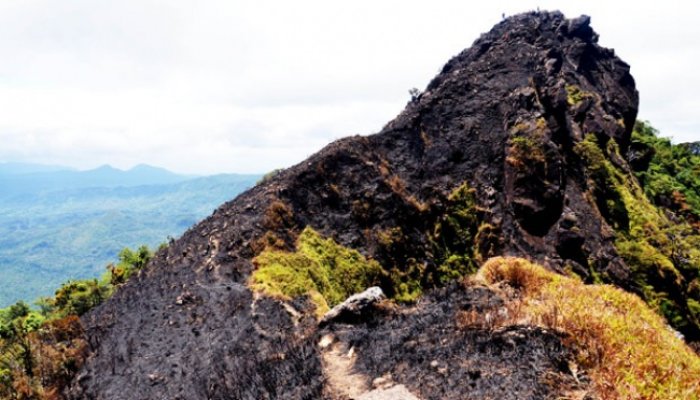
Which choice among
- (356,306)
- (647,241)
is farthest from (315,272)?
(647,241)

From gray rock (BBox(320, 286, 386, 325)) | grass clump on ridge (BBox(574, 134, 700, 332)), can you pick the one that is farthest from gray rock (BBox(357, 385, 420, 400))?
grass clump on ridge (BBox(574, 134, 700, 332))

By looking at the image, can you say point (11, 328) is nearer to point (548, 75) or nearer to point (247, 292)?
point (247, 292)

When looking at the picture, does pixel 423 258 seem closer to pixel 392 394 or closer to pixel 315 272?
pixel 315 272

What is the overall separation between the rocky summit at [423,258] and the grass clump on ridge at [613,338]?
0.14m

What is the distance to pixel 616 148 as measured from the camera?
39375 mm

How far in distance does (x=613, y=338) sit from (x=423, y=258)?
2126 centimetres

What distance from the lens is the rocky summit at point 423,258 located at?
8570 mm

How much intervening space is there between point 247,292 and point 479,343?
13.6 m

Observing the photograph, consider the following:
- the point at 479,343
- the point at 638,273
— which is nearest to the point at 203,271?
the point at 479,343

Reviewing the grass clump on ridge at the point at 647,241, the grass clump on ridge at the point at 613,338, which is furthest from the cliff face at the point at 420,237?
the grass clump on ridge at the point at 647,241

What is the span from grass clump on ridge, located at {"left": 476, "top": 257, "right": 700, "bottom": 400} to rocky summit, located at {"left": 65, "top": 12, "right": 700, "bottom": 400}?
144mm

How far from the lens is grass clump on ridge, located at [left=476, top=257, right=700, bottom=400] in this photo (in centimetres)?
638

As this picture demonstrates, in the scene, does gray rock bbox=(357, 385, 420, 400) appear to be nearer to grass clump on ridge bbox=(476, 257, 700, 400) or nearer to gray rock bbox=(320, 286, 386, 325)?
grass clump on ridge bbox=(476, 257, 700, 400)

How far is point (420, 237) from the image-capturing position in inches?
1147
